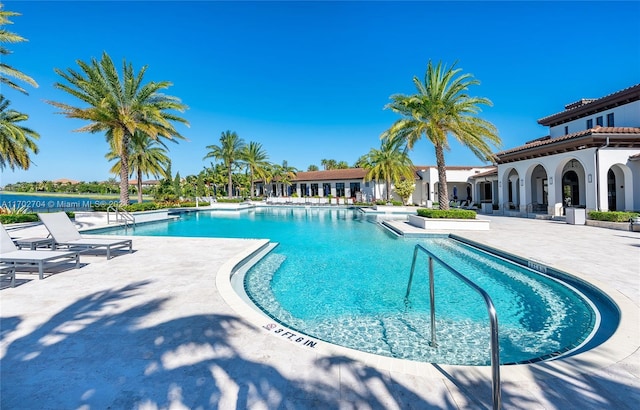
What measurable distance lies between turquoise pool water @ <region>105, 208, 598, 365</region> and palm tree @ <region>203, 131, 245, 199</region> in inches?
1314

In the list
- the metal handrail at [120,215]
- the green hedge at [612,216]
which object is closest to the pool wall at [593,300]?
the green hedge at [612,216]

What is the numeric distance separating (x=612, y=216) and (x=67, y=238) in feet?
71.0

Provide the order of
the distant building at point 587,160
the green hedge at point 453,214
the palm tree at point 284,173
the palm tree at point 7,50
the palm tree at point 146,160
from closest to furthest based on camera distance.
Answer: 1. the palm tree at point 7,50
2. the green hedge at point 453,214
3. the distant building at point 587,160
4. the palm tree at point 146,160
5. the palm tree at point 284,173

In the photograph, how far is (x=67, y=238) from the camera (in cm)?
830

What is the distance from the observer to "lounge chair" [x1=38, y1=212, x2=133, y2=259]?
7.94 m

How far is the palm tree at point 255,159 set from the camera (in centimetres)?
4150

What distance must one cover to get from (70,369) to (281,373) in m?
2.17

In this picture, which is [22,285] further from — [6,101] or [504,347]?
[6,101]

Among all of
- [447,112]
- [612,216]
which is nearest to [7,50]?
[447,112]

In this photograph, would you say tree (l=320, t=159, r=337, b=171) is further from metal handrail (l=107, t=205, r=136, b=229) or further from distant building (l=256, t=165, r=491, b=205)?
metal handrail (l=107, t=205, r=136, b=229)

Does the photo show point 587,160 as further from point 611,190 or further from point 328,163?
point 328,163

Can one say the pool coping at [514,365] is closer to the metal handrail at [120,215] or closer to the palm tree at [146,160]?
the metal handrail at [120,215]

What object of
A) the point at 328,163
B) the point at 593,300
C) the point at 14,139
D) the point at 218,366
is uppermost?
the point at 328,163

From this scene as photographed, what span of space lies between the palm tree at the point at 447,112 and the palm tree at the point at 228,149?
28857 millimetres
